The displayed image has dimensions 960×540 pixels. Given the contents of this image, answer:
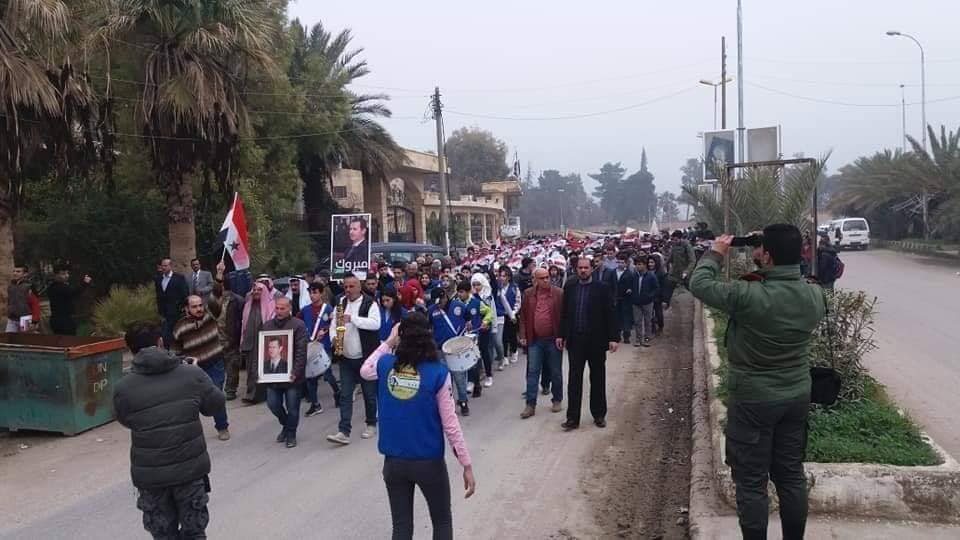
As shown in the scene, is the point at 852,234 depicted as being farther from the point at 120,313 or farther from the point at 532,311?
the point at 120,313

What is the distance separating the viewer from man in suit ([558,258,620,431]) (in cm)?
828

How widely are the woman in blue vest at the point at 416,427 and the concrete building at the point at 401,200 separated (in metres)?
26.3

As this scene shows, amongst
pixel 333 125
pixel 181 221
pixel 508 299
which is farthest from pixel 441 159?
pixel 508 299

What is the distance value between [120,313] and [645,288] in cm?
897

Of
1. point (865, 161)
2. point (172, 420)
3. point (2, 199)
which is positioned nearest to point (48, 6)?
point (2, 199)

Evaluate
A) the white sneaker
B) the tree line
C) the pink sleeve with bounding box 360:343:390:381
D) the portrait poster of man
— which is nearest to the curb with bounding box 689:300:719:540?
the pink sleeve with bounding box 360:343:390:381

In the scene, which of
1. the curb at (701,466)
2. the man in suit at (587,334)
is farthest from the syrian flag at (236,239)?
the curb at (701,466)

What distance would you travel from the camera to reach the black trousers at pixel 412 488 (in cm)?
416

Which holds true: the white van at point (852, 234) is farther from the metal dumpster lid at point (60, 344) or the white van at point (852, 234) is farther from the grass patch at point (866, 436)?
the metal dumpster lid at point (60, 344)

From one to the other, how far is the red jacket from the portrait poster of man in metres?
4.38

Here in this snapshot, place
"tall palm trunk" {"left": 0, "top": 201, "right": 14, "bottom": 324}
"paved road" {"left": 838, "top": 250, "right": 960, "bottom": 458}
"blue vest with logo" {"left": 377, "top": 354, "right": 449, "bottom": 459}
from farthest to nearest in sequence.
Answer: "tall palm trunk" {"left": 0, "top": 201, "right": 14, "bottom": 324}, "paved road" {"left": 838, "top": 250, "right": 960, "bottom": 458}, "blue vest with logo" {"left": 377, "top": 354, "right": 449, "bottom": 459}

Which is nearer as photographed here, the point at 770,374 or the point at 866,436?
the point at 770,374

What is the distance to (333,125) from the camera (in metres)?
23.7

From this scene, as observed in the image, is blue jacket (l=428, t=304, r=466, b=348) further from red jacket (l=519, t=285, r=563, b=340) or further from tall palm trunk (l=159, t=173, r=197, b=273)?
tall palm trunk (l=159, t=173, r=197, b=273)
